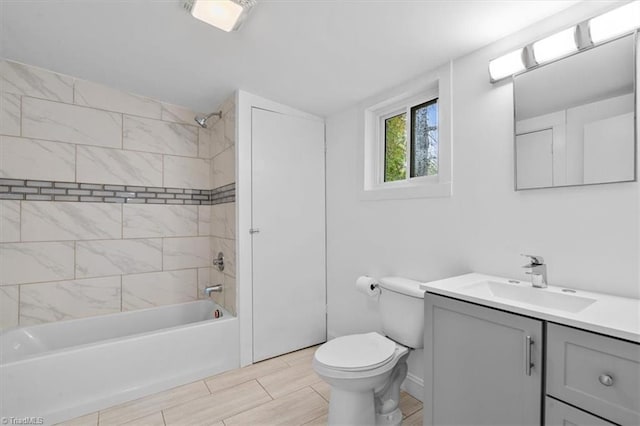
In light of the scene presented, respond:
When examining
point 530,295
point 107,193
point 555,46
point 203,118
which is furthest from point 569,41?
point 107,193

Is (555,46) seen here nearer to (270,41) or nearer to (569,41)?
(569,41)

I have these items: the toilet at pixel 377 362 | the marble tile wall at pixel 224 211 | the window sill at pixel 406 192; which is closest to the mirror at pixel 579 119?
the window sill at pixel 406 192

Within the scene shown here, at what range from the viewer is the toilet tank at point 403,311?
67.7 inches

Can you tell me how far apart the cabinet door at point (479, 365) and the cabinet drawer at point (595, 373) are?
1.9 inches

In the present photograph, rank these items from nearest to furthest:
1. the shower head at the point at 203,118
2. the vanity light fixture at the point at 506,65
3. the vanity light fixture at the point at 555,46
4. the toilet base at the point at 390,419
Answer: the vanity light fixture at the point at 555,46, the vanity light fixture at the point at 506,65, the toilet base at the point at 390,419, the shower head at the point at 203,118

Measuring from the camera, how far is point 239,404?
1938 millimetres

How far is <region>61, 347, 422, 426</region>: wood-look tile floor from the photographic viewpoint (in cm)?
179

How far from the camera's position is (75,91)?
248cm

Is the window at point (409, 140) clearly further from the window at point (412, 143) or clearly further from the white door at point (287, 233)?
the white door at point (287, 233)

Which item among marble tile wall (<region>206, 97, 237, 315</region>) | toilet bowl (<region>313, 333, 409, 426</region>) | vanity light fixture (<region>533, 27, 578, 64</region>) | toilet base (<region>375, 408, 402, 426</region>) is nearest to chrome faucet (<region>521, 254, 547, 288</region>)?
toilet bowl (<region>313, 333, 409, 426</region>)

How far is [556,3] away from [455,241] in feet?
3.88

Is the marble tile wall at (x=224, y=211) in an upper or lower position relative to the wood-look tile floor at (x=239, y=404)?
upper

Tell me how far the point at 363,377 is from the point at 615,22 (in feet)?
6.00

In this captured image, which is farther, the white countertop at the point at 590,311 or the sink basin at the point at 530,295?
the sink basin at the point at 530,295
